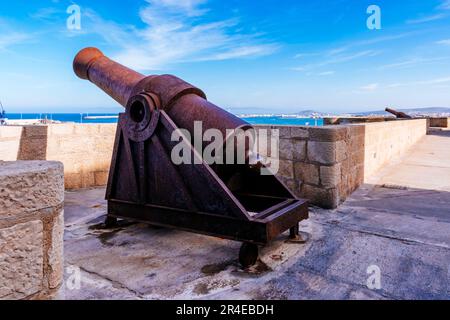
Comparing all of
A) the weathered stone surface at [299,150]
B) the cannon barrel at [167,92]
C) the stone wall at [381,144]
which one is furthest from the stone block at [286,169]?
the stone wall at [381,144]

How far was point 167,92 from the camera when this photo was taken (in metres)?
3.39

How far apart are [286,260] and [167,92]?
6.44 feet

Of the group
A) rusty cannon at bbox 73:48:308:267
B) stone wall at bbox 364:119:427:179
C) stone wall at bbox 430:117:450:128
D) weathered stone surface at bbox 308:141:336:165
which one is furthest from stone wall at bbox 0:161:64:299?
stone wall at bbox 430:117:450:128

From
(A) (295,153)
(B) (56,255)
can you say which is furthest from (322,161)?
(B) (56,255)

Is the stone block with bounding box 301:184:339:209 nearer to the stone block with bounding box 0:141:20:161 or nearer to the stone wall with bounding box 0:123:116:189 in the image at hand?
the stone wall with bounding box 0:123:116:189

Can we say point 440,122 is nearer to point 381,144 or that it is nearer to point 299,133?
point 381,144

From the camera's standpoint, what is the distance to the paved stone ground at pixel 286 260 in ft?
7.64

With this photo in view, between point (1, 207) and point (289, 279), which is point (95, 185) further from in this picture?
point (1, 207)

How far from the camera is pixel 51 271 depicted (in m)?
1.43

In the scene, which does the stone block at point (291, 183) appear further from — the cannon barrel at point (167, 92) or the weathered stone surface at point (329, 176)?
the cannon barrel at point (167, 92)

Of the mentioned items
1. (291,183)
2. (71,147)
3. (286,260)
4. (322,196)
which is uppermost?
(71,147)

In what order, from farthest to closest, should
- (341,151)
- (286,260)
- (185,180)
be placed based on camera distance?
(341,151)
(185,180)
(286,260)

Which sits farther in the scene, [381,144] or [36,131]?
[381,144]

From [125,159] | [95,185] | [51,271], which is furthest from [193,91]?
[95,185]
